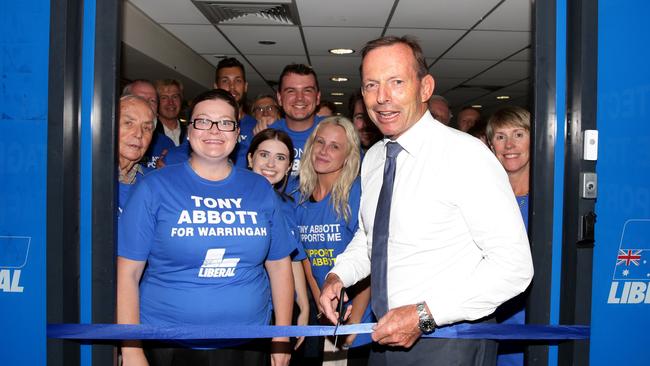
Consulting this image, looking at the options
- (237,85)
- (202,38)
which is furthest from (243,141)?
(202,38)

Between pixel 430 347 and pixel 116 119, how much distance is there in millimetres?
1267

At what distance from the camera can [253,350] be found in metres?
2.23

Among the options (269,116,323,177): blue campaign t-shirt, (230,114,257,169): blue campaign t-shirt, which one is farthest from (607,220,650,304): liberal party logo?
(230,114,257,169): blue campaign t-shirt

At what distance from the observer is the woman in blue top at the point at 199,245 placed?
78.5 inches

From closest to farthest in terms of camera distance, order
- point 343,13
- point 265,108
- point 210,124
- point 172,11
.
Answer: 1. point 210,124
2. point 265,108
3. point 343,13
4. point 172,11

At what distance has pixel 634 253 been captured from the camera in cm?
186

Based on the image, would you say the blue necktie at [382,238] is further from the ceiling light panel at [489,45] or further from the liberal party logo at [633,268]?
the ceiling light panel at [489,45]

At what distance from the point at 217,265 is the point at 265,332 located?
1.07 ft

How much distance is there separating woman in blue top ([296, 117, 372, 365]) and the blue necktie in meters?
0.88

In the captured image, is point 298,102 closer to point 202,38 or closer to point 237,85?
point 237,85

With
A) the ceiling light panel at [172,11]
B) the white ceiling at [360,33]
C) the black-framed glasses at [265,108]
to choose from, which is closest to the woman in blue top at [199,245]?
the white ceiling at [360,33]

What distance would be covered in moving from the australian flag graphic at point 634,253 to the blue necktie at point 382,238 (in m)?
0.77

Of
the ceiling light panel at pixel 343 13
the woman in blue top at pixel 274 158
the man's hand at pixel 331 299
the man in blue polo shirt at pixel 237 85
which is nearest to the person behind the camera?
the man's hand at pixel 331 299

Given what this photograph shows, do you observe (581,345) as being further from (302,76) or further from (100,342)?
(302,76)
